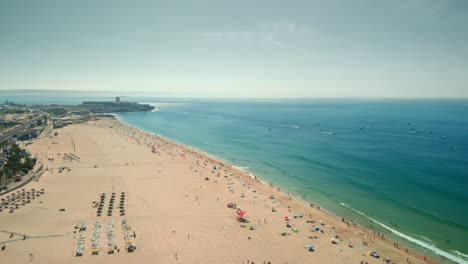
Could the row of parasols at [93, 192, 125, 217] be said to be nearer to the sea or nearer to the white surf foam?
the sea

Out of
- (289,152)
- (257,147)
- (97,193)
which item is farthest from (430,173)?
(97,193)

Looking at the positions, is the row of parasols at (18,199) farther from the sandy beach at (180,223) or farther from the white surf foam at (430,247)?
the white surf foam at (430,247)

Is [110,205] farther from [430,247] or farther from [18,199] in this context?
[430,247]

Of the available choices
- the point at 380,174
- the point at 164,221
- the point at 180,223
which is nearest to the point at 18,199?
the point at 164,221

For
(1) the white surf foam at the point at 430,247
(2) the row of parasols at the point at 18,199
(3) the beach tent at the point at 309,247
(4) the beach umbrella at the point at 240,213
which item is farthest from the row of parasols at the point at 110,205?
(1) the white surf foam at the point at 430,247

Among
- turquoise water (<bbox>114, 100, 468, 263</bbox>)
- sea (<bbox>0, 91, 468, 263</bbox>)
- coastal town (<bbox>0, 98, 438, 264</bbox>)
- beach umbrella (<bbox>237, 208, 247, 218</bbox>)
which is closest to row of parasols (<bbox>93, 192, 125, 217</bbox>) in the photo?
coastal town (<bbox>0, 98, 438, 264</bbox>)

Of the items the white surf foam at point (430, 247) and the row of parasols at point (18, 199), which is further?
the row of parasols at point (18, 199)

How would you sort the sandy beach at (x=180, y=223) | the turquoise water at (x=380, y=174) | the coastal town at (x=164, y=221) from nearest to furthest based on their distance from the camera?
the sandy beach at (x=180, y=223) → the coastal town at (x=164, y=221) → the turquoise water at (x=380, y=174)

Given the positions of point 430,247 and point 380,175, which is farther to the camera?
point 380,175

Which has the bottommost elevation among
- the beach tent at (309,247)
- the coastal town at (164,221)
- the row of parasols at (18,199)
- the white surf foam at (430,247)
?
the white surf foam at (430,247)

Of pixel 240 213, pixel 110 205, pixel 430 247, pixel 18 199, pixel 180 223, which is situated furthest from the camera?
pixel 18 199
